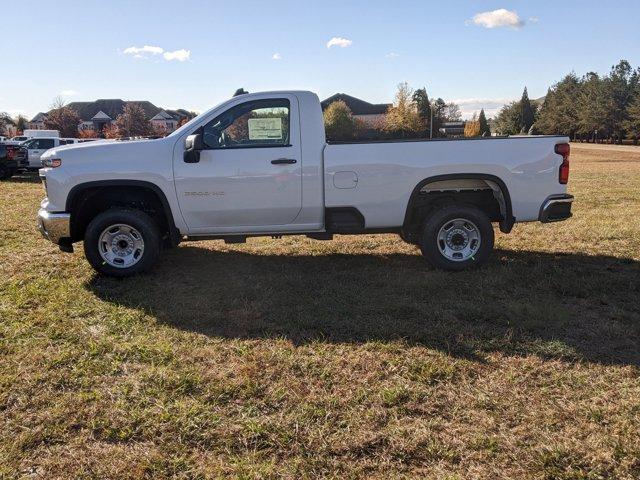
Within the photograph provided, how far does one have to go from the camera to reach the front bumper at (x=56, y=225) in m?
5.34

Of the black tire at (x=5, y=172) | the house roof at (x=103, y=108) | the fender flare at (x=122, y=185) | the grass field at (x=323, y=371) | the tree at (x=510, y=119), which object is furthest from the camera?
the tree at (x=510, y=119)

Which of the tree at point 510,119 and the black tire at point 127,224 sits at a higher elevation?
the tree at point 510,119

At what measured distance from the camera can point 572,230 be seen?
7.89 meters

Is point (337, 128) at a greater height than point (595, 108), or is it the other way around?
point (595, 108)

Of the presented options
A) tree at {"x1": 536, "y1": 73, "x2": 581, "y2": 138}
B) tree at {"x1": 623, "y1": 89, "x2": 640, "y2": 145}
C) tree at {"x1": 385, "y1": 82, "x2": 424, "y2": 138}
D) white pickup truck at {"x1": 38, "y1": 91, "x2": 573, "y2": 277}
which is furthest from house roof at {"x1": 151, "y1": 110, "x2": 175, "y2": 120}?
white pickup truck at {"x1": 38, "y1": 91, "x2": 573, "y2": 277}

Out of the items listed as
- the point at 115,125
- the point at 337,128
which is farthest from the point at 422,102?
the point at 337,128

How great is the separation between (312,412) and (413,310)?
1.84 meters

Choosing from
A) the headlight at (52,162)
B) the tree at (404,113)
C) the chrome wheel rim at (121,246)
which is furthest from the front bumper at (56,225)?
the tree at (404,113)

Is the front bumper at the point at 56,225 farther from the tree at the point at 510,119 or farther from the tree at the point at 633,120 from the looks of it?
the tree at the point at 510,119

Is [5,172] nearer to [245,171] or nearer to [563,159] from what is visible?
[245,171]

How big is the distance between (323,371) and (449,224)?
2.95m

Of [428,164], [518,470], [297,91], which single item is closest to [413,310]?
[428,164]

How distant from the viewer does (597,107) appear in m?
64.6

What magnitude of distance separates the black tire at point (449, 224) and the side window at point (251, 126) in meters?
1.91
